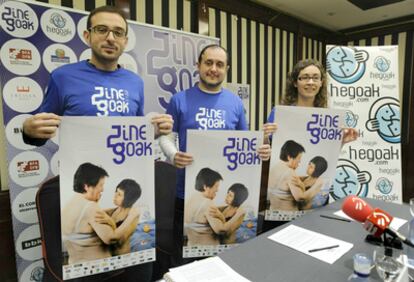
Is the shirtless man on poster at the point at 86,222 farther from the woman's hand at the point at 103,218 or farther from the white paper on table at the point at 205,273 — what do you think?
the white paper on table at the point at 205,273

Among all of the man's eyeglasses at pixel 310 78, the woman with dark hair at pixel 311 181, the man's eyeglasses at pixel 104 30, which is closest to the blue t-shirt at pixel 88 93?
the man's eyeglasses at pixel 104 30

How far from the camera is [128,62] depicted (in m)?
2.41

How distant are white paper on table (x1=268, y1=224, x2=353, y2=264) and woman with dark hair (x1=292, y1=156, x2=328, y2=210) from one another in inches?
13.0

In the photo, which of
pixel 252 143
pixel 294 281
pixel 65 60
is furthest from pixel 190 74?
pixel 294 281

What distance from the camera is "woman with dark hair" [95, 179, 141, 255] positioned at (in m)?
1.11

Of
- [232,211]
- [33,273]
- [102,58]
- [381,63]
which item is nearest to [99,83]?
[102,58]

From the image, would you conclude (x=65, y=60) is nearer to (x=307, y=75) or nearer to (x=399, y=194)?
(x=307, y=75)

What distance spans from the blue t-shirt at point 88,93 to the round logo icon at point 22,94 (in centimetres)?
78

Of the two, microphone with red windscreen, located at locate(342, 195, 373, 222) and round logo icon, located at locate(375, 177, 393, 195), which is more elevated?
microphone with red windscreen, located at locate(342, 195, 373, 222)

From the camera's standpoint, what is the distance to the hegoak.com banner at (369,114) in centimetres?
260

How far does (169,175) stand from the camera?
1406 millimetres

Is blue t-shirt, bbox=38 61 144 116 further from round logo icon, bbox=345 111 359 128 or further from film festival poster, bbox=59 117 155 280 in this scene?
round logo icon, bbox=345 111 359 128

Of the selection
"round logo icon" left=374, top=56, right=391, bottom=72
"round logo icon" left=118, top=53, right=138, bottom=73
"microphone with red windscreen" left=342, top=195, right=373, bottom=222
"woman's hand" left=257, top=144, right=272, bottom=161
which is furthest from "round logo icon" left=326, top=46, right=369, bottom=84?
"microphone with red windscreen" left=342, top=195, right=373, bottom=222

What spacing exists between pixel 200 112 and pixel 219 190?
0.52 m
